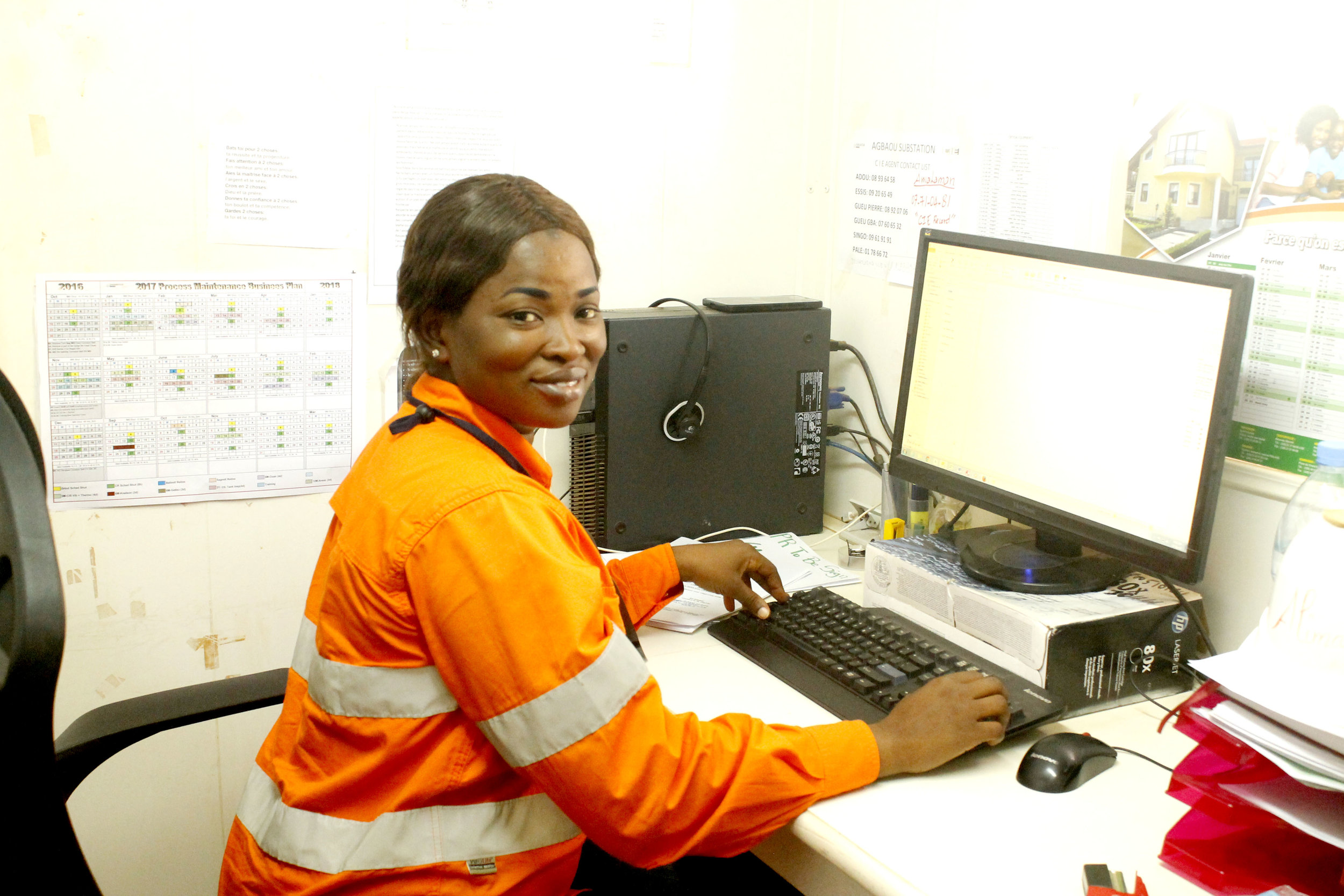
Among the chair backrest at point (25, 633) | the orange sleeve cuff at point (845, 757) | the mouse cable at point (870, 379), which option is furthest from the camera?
the mouse cable at point (870, 379)

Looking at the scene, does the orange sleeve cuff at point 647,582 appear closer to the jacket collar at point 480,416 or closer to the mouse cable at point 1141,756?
the jacket collar at point 480,416

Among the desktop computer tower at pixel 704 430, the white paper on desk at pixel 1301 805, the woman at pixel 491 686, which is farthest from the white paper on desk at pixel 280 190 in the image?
the white paper on desk at pixel 1301 805

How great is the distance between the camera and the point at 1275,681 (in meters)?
0.82

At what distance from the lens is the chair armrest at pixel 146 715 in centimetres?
111

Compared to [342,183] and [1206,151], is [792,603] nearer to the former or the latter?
[1206,151]

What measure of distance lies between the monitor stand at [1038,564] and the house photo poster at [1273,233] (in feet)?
0.67

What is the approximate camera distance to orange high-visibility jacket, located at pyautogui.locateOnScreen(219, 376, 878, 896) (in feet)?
3.05

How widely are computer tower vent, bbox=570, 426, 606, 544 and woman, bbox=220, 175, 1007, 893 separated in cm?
51

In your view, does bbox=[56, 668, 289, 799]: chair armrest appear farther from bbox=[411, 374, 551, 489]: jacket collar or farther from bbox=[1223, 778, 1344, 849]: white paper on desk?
bbox=[1223, 778, 1344, 849]: white paper on desk

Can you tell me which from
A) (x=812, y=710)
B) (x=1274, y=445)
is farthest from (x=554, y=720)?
(x=1274, y=445)

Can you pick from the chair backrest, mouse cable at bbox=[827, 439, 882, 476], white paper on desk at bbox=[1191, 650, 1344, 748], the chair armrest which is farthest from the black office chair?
mouse cable at bbox=[827, 439, 882, 476]

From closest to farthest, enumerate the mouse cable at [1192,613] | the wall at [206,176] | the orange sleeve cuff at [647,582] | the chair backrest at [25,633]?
the chair backrest at [25,633] → the mouse cable at [1192,613] → the orange sleeve cuff at [647,582] → the wall at [206,176]

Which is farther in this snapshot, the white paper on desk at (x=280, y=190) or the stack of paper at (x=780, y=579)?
the white paper on desk at (x=280, y=190)

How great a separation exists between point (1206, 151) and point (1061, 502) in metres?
0.45
